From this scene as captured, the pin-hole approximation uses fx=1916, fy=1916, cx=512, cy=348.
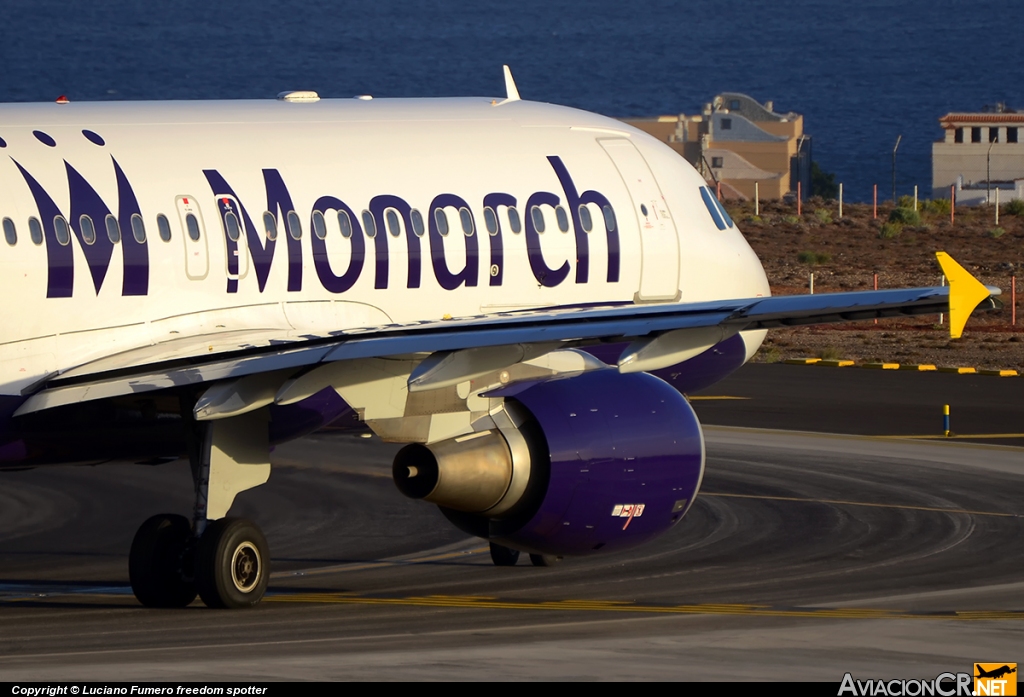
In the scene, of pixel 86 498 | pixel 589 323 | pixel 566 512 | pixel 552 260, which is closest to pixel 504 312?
pixel 552 260

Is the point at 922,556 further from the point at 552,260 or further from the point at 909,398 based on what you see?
the point at 909,398

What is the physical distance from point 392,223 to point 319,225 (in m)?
1.16

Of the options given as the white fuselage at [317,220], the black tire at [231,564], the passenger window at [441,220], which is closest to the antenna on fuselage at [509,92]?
the white fuselage at [317,220]

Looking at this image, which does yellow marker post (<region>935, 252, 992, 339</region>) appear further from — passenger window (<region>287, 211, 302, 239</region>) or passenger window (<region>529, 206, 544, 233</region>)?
passenger window (<region>529, 206, 544, 233</region>)

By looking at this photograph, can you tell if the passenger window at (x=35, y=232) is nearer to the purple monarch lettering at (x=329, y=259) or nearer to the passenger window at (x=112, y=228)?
the passenger window at (x=112, y=228)

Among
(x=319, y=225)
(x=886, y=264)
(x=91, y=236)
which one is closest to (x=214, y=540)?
(x=91, y=236)

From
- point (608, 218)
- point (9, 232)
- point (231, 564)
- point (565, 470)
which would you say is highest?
point (9, 232)

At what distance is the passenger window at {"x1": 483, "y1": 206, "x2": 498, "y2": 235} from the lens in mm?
25281

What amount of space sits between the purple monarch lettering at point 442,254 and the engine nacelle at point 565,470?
12.4ft

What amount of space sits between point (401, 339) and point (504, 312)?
21.3ft

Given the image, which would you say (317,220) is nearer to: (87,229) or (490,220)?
(490,220)

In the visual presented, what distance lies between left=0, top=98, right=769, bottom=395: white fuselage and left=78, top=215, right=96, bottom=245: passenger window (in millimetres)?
46

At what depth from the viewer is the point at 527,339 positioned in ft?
60.5

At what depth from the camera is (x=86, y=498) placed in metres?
30.8
